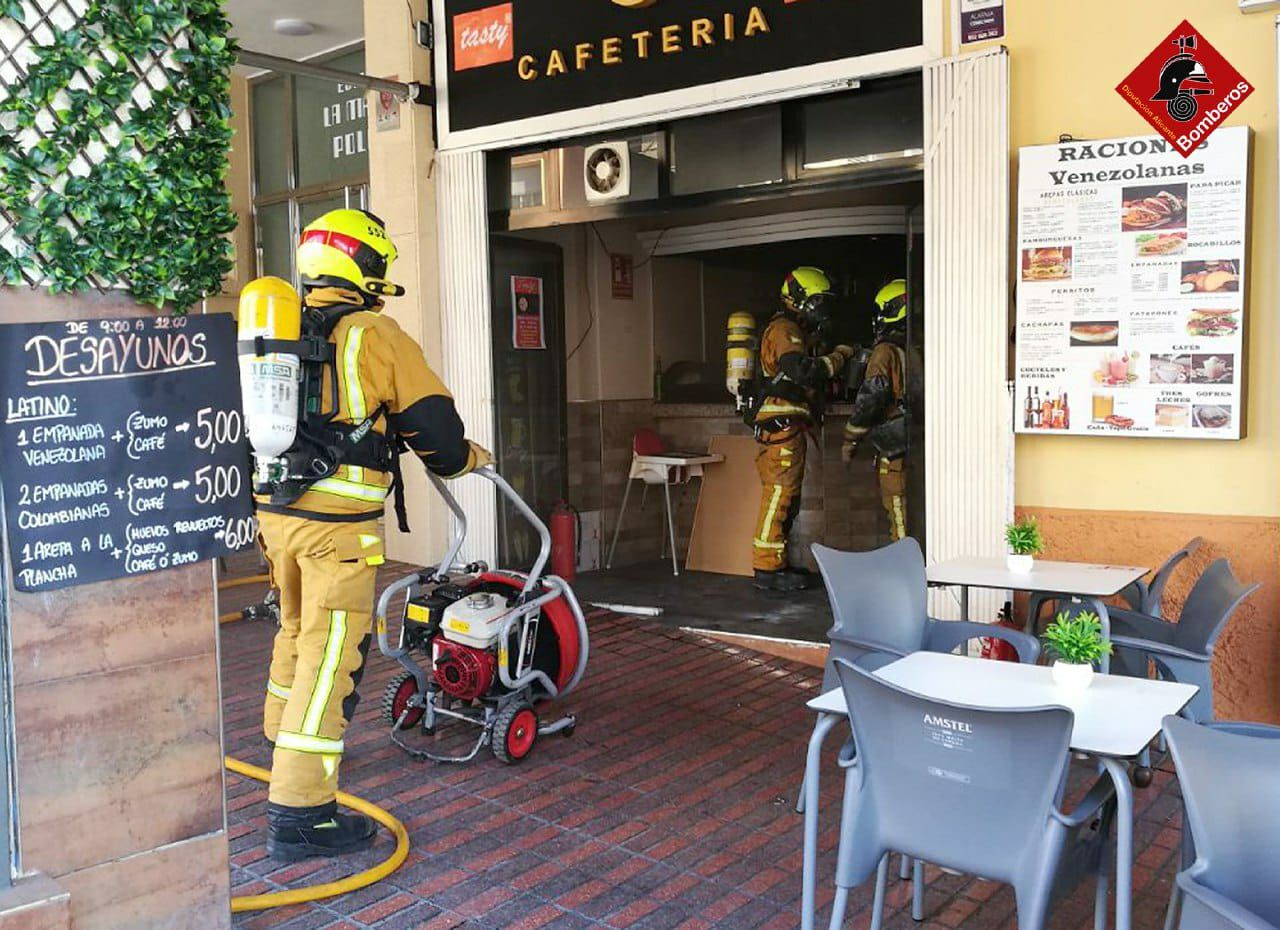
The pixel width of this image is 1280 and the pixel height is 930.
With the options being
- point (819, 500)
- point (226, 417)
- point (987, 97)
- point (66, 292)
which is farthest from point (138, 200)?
point (819, 500)

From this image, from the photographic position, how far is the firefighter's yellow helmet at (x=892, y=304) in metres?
6.89

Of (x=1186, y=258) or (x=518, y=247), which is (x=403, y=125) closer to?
(x=518, y=247)

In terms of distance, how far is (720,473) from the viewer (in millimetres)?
8414

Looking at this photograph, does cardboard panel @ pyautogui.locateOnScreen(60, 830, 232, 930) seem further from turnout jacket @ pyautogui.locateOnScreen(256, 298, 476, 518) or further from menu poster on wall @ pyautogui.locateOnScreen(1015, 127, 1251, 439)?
menu poster on wall @ pyautogui.locateOnScreen(1015, 127, 1251, 439)

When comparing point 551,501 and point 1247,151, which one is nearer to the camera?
point 1247,151

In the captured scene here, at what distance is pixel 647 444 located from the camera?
8.55 metres

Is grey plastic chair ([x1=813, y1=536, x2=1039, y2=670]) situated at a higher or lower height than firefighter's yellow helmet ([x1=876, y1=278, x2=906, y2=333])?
lower

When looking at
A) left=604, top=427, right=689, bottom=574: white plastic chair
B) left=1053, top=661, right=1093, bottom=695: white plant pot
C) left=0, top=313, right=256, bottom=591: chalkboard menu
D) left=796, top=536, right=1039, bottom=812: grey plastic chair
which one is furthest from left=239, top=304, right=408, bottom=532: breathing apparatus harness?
left=604, top=427, right=689, bottom=574: white plastic chair

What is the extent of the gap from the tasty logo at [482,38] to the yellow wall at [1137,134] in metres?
3.50

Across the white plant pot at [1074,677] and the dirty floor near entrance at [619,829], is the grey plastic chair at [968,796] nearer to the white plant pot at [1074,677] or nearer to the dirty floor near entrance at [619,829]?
the white plant pot at [1074,677]

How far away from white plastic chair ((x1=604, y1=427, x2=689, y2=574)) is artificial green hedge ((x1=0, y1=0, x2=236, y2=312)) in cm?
561

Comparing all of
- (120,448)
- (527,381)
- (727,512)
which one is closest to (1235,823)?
(120,448)

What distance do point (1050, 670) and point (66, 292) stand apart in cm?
265

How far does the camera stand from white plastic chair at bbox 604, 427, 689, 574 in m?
8.27
